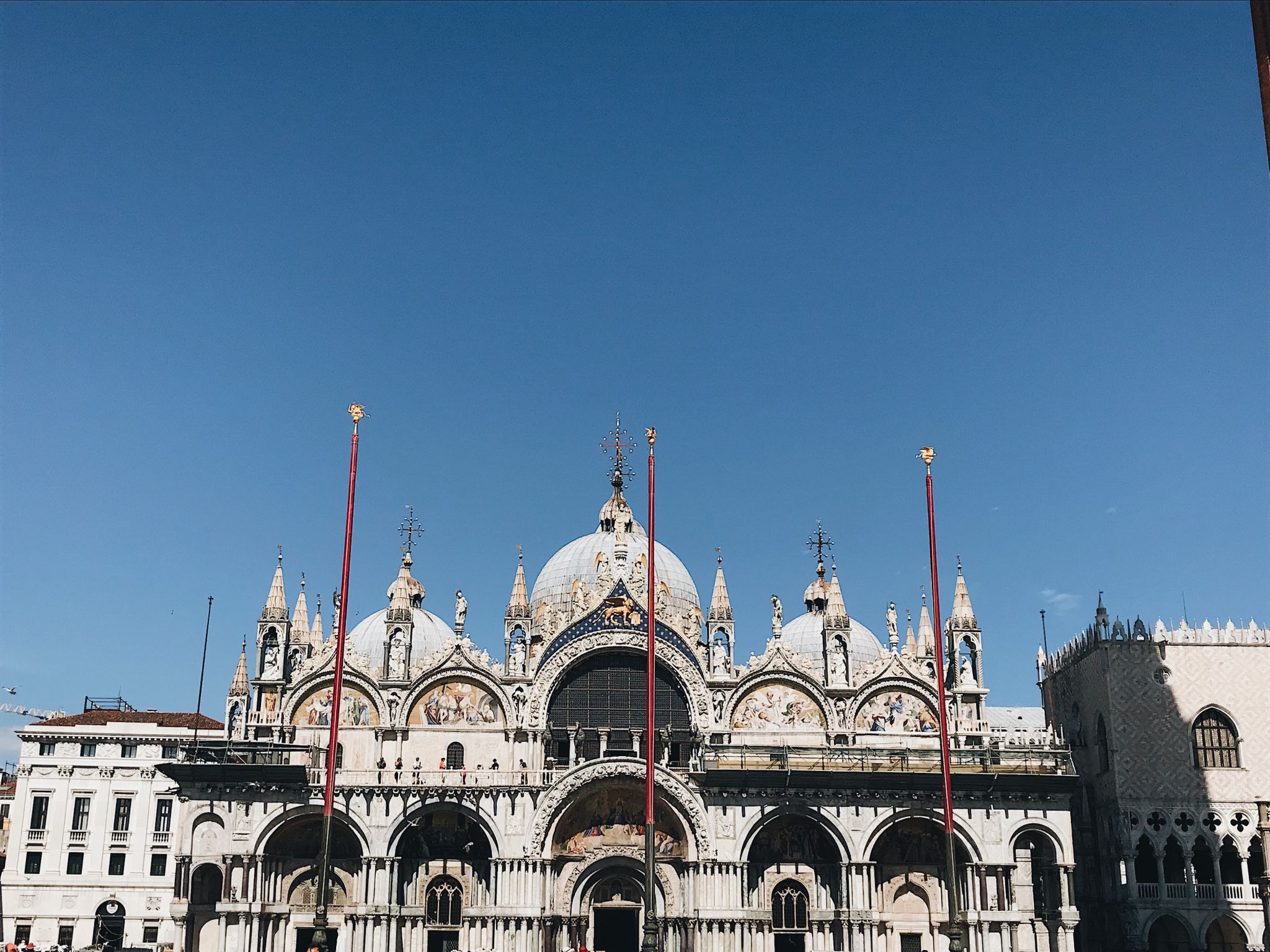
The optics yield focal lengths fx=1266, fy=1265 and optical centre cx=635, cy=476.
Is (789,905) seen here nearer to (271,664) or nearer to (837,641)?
(837,641)

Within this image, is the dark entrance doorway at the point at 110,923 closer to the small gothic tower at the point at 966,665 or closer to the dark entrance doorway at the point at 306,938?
the dark entrance doorway at the point at 306,938

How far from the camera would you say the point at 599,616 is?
54969 mm

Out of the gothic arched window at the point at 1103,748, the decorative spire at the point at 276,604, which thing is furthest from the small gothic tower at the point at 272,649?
the gothic arched window at the point at 1103,748

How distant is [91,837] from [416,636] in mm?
19263

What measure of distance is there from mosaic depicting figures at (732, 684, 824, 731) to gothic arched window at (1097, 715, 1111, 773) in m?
12.4

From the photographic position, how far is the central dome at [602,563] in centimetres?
6488

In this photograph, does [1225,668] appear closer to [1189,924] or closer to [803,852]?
[1189,924]

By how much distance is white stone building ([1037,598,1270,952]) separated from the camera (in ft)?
173

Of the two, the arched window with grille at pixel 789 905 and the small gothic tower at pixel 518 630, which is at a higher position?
the small gothic tower at pixel 518 630

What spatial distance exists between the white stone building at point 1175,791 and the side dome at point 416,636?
33.2m

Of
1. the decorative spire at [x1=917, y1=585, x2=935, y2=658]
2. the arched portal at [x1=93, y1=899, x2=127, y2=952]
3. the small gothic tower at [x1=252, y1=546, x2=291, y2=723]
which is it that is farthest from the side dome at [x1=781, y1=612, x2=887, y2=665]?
the arched portal at [x1=93, y1=899, x2=127, y2=952]

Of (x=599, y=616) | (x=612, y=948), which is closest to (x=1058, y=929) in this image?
(x=612, y=948)

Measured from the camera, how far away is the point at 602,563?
62.1 m

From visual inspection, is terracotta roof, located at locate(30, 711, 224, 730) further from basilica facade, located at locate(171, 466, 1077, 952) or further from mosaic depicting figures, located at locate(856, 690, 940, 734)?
mosaic depicting figures, located at locate(856, 690, 940, 734)
